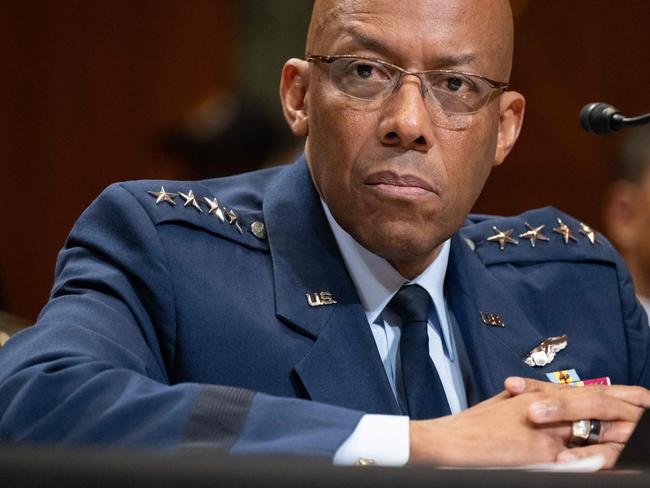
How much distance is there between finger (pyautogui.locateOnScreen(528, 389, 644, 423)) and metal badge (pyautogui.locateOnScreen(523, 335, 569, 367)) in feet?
1.28

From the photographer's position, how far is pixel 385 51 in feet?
6.53

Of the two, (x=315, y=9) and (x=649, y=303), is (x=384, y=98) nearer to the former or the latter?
(x=315, y=9)

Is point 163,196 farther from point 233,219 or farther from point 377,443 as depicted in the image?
point 377,443

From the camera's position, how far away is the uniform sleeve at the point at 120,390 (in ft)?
4.87

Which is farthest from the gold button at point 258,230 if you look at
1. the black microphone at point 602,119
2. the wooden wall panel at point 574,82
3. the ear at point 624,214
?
the wooden wall panel at point 574,82

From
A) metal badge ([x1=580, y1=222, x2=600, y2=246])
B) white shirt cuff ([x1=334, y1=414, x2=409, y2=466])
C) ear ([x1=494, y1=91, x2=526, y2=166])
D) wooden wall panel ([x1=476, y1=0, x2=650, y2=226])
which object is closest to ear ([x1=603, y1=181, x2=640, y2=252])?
wooden wall panel ([x1=476, y1=0, x2=650, y2=226])

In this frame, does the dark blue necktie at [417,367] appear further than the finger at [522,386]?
Yes

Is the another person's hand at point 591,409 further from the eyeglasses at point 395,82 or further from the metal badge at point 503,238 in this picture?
the metal badge at point 503,238

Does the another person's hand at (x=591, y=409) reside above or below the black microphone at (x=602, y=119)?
below

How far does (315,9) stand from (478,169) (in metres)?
0.41

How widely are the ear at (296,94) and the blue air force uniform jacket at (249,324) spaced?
0.07 meters

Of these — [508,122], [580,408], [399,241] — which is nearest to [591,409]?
[580,408]

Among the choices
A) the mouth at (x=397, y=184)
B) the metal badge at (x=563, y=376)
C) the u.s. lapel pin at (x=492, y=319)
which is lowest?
the metal badge at (x=563, y=376)

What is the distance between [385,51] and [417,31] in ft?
0.20
